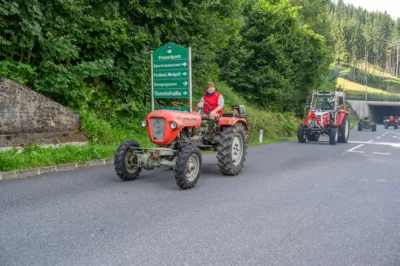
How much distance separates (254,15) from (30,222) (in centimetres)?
2600

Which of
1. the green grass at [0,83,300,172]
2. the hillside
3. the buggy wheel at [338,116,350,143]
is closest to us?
the green grass at [0,83,300,172]

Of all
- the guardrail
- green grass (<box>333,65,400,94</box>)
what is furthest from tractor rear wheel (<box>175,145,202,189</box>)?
green grass (<box>333,65,400,94</box>)

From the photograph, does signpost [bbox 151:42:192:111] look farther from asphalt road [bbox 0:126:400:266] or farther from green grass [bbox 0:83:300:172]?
asphalt road [bbox 0:126:400:266]

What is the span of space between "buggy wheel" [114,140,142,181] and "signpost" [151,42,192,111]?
5011 millimetres

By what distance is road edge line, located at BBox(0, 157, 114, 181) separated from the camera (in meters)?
7.87

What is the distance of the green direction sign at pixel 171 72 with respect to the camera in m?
12.7

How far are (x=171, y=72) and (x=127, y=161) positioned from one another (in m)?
5.88

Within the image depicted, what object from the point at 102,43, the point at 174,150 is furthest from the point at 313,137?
the point at 174,150

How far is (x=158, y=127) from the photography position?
7547 mm

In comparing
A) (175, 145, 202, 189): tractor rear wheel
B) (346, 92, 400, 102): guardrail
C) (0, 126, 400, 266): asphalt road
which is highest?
(346, 92, 400, 102): guardrail

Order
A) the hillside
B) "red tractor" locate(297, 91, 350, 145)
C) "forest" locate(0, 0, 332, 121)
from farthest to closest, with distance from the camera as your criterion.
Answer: the hillside < "red tractor" locate(297, 91, 350, 145) < "forest" locate(0, 0, 332, 121)

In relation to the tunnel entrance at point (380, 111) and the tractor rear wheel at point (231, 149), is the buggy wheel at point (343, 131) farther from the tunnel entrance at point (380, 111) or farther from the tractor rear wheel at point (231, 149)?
the tunnel entrance at point (380, 111)

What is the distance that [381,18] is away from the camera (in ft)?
509

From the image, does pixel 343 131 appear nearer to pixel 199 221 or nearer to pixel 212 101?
pixel 212 101
